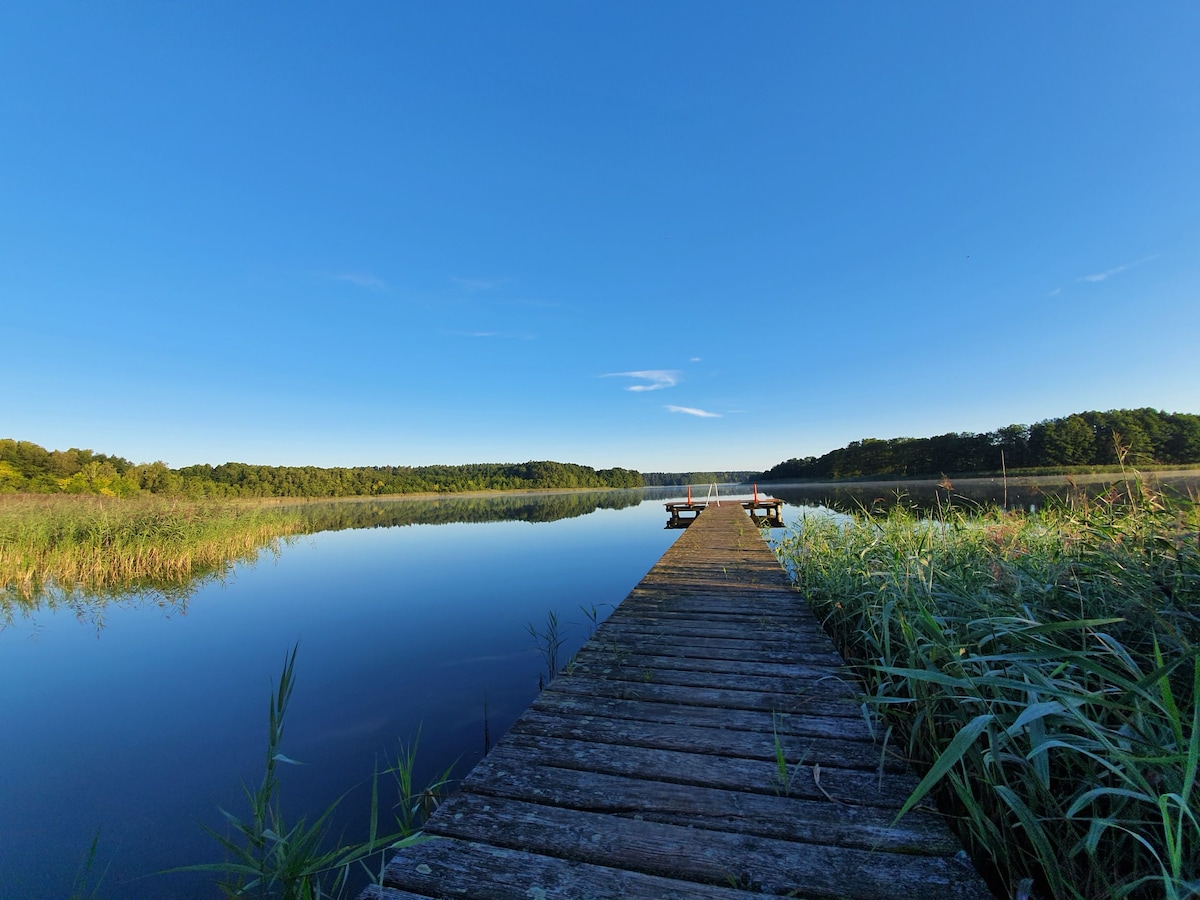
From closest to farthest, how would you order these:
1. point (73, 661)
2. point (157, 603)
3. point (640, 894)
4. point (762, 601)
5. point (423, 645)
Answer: point (640, 894)
point (762, 601)
point (73, 661)
point (423, 645)
point (157, 603)

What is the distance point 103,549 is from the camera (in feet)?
28.0

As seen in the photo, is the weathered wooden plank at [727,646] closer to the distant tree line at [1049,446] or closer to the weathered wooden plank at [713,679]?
the weathered wooden plank at [713,679]

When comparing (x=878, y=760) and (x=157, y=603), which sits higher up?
(x=878, y=760)

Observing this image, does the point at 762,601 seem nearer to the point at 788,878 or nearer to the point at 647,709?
the point at 647,709

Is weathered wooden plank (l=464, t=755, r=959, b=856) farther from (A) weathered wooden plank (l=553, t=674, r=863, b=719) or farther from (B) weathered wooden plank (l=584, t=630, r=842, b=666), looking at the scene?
(B) weathered wooden plank (l=584, t=630, r=842, b=666)

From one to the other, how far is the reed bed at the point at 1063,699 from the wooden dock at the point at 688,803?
23cm

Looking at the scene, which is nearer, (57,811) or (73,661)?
(57,811)

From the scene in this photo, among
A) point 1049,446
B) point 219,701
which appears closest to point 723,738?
point 219,701

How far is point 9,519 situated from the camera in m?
9.12

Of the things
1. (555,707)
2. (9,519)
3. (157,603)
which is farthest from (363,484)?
(555,707)

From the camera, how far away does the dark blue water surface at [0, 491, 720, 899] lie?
97.7 inches

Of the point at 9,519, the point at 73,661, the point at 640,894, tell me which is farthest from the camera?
the point at 9,519

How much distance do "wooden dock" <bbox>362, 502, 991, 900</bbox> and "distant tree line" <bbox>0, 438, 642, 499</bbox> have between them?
17.4 m

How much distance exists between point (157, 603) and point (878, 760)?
9.89m
